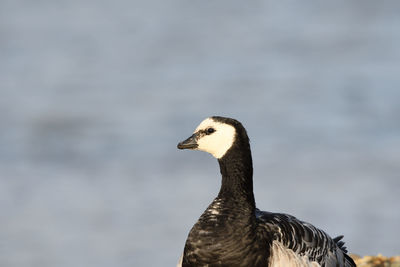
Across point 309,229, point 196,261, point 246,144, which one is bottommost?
point 196,261

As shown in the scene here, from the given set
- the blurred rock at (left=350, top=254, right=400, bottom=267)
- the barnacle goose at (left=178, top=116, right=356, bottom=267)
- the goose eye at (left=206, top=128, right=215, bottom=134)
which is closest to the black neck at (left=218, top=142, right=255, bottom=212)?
the barnacle goose at (left=178, top=116, right=356, bottom=267)

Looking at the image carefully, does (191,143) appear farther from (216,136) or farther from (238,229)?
(238,229)

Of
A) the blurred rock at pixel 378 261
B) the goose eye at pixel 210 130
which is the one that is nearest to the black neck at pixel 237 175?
the goose eye at pixel 210 130

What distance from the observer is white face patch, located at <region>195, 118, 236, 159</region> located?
9.95 metres

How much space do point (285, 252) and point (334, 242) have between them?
1496 millimetres

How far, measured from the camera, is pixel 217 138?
9.95 m

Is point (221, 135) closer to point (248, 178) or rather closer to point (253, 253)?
point (248, 178)

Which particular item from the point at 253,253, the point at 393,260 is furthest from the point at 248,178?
the point at 393,260

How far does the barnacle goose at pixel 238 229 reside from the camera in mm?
9453

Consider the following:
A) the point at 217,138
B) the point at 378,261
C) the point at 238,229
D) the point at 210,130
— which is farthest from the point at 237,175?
the point at 378,261

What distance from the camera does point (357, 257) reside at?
1352 cm

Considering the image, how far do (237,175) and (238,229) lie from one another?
77 centimetres

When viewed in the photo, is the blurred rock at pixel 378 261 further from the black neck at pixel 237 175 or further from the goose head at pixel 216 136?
the goose head at pixel 216 136

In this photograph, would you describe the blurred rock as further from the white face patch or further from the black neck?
the white face patch
